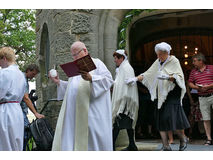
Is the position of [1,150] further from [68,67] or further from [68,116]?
[68,67]

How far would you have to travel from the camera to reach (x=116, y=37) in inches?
271

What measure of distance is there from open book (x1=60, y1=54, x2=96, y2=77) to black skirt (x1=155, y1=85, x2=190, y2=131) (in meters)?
1.88

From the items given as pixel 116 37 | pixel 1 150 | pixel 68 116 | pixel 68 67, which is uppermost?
pixel 116 37

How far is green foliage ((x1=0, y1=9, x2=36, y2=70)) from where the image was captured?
66.5 feet

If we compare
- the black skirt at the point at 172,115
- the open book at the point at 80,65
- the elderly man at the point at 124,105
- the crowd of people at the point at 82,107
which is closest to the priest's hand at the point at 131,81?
the elderly man at the point at 124,105

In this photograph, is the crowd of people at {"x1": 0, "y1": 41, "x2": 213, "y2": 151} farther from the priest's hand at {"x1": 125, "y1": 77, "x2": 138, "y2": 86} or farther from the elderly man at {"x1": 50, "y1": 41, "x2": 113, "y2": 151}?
the priest's hand at {"x1": 125, "y1": 77, "x2": 138, "y2": 86}

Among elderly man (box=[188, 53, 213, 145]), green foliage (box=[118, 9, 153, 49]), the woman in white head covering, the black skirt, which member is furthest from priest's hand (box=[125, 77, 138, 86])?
elderly man (box=[188, 53, 213, 145])

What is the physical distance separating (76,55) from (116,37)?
104 inches

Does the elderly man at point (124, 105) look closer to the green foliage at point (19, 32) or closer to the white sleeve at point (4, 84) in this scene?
the white sleeve at point (4, 84)

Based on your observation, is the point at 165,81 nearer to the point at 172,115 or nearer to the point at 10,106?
the point at 172,115

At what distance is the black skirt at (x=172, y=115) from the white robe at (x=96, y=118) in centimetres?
130

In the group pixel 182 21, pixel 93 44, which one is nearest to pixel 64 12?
pixel 93 44

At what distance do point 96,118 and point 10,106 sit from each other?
1116 mm

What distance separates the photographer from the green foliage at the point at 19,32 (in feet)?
66.5
